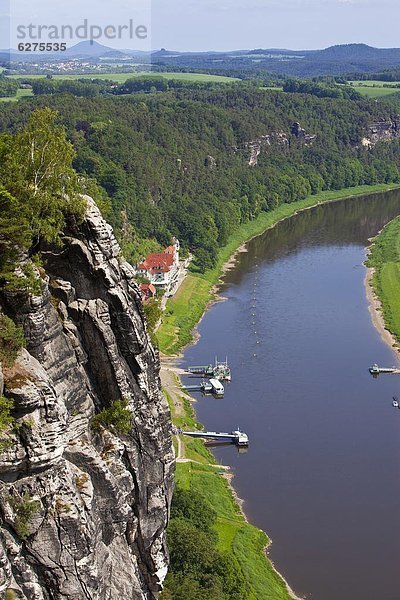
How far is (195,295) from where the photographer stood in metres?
94.9

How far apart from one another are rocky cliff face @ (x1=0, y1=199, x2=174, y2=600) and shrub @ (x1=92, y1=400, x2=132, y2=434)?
0.24 meters

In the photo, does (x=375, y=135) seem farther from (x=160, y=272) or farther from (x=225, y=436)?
(x=225, y=436)

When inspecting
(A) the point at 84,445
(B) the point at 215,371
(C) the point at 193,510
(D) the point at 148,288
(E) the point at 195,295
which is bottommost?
(E) the point at 195,295

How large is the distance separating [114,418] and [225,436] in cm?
3585

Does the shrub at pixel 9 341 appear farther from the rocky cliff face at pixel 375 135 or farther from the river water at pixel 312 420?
the rocky cliff face at pixel 375 135

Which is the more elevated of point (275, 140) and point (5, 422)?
point (5, 422)

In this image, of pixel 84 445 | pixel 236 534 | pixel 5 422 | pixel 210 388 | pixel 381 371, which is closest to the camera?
pixel 5 422

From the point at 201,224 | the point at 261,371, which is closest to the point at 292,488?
Result: the point at 261,371

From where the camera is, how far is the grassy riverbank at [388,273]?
87500 mm

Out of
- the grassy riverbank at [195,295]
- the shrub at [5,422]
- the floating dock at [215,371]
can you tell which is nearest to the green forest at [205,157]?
the grassy riverbank at [195,295]

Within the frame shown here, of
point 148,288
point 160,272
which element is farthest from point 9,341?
point 160,272

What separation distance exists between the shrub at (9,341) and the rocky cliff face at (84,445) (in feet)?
0.77

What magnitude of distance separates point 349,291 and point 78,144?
146ft

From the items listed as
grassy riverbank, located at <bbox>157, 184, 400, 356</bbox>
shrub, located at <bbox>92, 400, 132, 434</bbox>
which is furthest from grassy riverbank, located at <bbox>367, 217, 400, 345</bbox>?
shrub, located at <bbox>92, 400, 132, 434</bbox>
